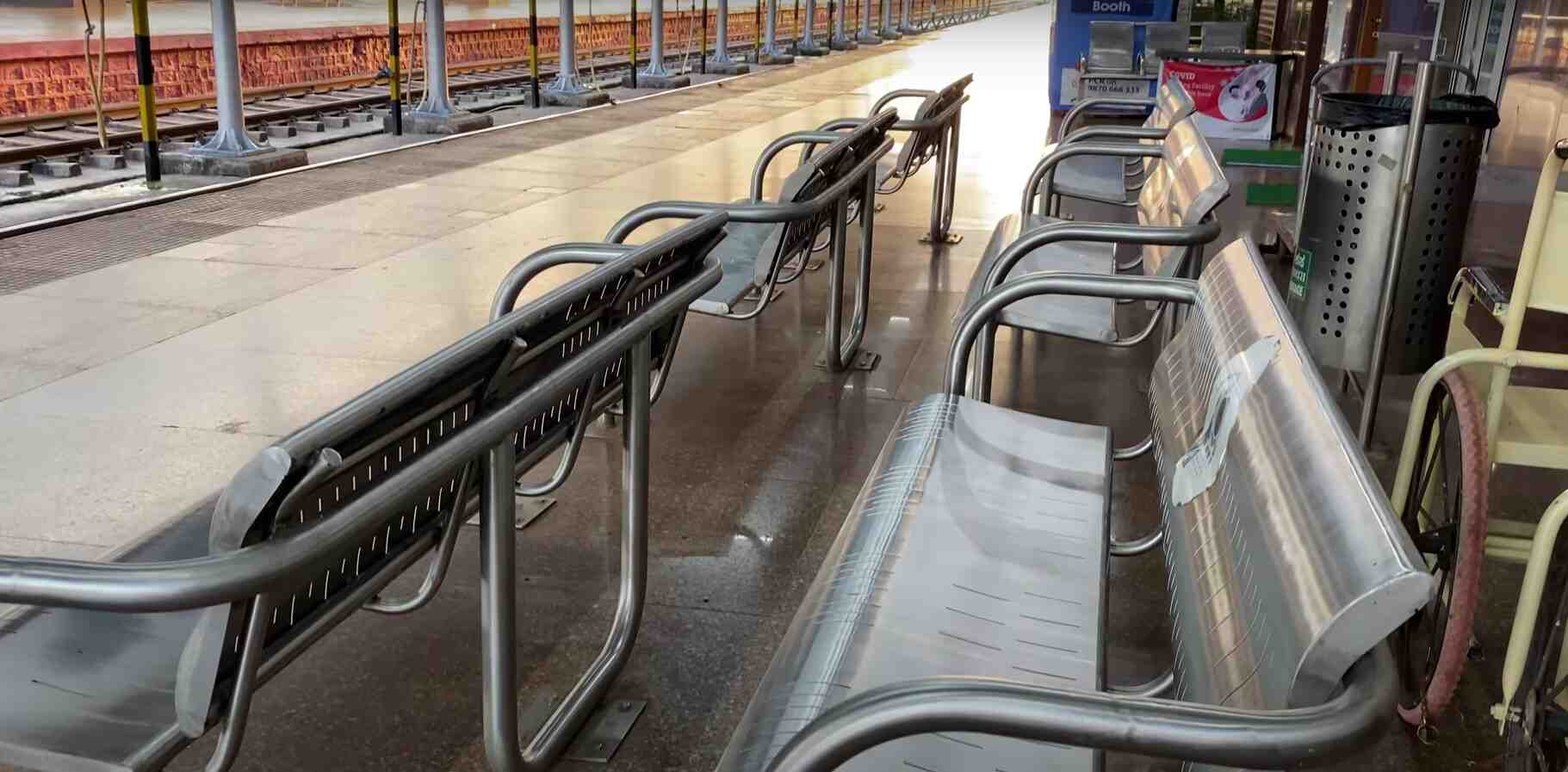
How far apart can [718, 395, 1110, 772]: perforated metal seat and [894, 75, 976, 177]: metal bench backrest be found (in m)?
3.34

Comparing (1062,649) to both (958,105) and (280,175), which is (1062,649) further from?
(280,175)

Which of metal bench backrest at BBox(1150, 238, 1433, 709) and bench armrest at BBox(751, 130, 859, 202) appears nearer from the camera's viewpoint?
metal bench backrest at BBox(1150, 238, 1433, 709)

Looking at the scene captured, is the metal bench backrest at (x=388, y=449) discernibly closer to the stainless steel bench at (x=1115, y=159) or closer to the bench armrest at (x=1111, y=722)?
the bench armrest at (x=1111, y=722)

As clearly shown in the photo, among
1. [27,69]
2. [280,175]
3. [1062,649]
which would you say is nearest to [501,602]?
[1062,649]

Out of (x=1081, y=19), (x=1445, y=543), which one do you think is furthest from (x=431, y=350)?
(x=1081, y=19)

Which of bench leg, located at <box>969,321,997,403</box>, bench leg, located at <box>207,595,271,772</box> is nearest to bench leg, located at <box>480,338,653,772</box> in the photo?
bench leg, located at <box>207,595,271,772</box>

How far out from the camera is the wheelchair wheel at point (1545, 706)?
2.14 m

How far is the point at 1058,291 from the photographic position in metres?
2.60

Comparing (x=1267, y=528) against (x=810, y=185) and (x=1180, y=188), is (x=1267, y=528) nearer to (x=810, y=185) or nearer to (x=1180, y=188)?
(x=1180, y=188)

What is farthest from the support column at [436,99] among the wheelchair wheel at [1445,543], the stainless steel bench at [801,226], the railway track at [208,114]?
the wheelchair wheel at [1445,543]

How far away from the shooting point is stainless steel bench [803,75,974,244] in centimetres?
583

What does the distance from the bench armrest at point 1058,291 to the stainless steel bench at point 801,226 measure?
2.53ft

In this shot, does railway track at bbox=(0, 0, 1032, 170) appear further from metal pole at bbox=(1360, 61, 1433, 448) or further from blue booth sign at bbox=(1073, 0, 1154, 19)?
metal pole at bbox=(1360, 61, 1433, 448)

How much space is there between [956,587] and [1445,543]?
113 cm
